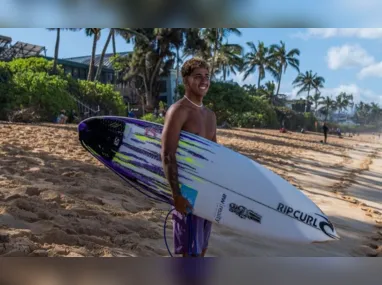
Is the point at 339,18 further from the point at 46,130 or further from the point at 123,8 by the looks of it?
the point at 46,130

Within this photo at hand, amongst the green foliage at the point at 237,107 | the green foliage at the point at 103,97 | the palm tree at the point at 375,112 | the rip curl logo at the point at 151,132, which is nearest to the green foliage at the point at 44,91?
the green foliage at the point at 103,97

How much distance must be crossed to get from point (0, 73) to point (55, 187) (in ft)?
8.97

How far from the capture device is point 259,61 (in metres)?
2.93

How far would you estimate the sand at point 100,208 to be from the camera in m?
2.34

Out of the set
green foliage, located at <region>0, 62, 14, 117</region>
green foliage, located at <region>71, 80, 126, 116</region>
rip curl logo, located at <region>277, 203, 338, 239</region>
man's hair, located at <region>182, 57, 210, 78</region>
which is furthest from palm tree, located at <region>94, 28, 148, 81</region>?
green foliage, located at <region>0, 62, 14, 117</region>

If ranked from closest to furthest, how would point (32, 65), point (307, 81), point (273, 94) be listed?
1. point (307, 81)
2. point (273, 94)
3. point (32, 65)

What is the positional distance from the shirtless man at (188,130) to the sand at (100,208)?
2.36 feet

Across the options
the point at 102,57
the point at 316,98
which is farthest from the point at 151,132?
the point at 316,98

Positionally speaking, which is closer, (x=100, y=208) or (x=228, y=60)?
(x=100, y=208)

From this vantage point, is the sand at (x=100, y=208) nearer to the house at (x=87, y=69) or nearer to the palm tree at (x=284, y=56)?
the house at (x=87, y=69)

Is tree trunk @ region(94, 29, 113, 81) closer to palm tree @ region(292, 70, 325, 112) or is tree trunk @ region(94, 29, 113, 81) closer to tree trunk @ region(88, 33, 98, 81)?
tree trunk @ region(88, 33, 98, 81)

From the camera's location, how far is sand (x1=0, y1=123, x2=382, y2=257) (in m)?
2.34

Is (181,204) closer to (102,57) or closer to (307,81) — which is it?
(307,81)

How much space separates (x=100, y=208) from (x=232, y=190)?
1.26 m
